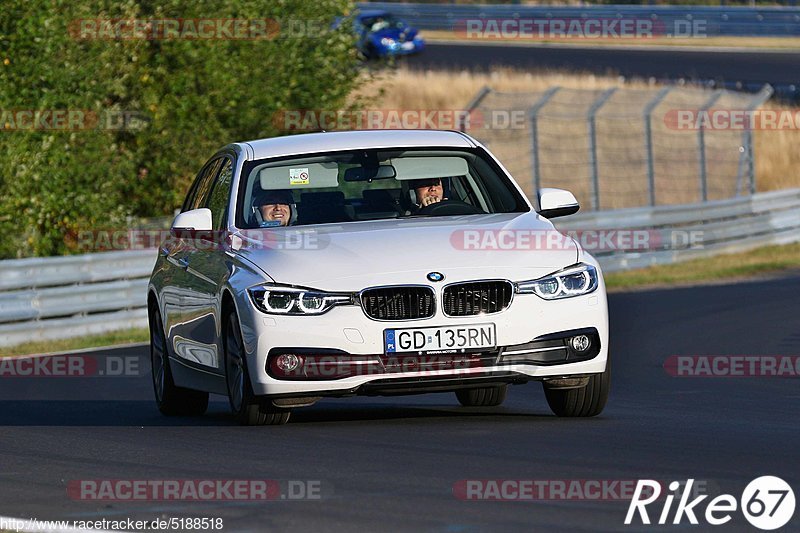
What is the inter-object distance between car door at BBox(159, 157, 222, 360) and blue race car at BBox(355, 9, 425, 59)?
38072 millimetres

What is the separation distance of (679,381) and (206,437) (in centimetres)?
456

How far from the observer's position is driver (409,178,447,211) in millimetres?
10211

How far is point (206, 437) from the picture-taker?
30.4 ft

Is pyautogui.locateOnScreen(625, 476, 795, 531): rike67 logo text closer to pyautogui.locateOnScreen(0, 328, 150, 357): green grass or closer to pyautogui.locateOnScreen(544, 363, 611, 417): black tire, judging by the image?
pyautogui.locateOnScreen(544, 363, 611, 417): black tire

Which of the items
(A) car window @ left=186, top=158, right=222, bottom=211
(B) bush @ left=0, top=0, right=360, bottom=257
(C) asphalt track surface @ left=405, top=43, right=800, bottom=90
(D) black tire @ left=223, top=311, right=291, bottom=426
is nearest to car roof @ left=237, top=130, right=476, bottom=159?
(A) car window @ left=186, top=158, right=222, bottom=211

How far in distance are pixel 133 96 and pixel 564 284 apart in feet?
60.8

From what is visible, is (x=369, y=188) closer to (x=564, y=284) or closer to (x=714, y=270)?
(x=564, y=284)

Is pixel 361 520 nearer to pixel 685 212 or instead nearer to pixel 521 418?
pixel 521 418

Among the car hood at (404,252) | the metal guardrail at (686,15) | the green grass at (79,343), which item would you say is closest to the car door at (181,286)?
the car hood at (404,252)

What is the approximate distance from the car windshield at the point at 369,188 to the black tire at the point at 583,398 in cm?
121

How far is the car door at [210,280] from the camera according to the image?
9.77 meters

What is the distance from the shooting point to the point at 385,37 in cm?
4984

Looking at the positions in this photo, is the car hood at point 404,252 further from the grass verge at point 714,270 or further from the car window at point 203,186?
the grass verge at point 714,270

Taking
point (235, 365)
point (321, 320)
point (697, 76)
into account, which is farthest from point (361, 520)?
point (697, 76)
